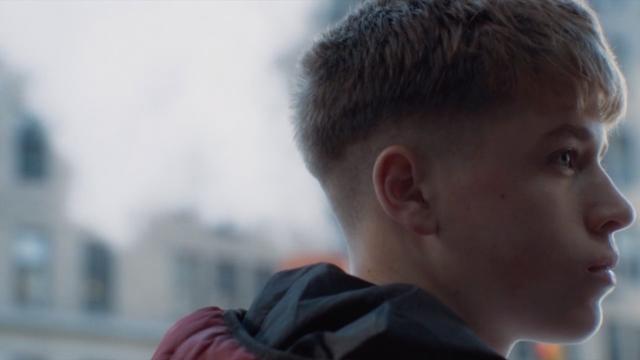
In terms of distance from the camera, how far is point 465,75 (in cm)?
51

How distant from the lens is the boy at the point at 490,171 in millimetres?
509

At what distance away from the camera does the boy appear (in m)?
0.51

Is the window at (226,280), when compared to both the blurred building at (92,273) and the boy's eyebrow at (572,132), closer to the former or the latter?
the blurred building at (92,273)

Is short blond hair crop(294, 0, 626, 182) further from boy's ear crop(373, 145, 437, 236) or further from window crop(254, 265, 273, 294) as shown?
window crop(254, 265, 273, 294)

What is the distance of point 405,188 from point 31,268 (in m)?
4.43

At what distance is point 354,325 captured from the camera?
1.47ft

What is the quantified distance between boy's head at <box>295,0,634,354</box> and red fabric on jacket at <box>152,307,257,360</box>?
83 mm

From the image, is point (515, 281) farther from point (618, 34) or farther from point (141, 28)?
point (618, 34)

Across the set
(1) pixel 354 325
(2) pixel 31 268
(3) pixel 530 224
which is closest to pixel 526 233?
(3) pixel 530 224

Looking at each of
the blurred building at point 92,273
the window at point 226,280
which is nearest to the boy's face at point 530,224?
the blurred building at point 92,273

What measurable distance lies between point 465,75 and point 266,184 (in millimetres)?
3771

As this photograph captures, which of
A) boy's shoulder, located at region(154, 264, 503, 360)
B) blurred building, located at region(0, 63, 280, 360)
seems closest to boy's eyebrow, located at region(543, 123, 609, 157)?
boy's shoulder, located at region(154, 264, 503, 360)

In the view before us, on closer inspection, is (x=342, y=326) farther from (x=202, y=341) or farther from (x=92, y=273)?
(x=92, y=273)

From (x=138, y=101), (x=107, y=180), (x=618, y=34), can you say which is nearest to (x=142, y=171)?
(x=107, y=180)
